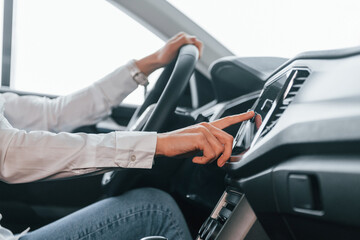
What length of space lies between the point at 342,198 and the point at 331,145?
0.06 metres

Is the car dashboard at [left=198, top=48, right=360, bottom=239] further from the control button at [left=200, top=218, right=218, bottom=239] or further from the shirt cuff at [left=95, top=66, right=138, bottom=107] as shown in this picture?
the shirt cuff at [left=95, top=66, right=138, bottom=107]

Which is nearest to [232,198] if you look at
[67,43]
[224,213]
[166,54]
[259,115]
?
[224,213]

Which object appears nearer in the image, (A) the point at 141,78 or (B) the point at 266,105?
(B) the point at 266,105

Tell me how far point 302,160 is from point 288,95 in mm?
140

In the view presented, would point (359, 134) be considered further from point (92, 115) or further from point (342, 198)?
point (92, 115)

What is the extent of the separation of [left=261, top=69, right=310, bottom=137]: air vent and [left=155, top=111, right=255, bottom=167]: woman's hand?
7 cm

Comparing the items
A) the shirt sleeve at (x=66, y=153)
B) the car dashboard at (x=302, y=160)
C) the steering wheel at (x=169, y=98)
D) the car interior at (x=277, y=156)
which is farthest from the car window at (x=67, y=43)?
the car dashboard at (x=302, y=160)

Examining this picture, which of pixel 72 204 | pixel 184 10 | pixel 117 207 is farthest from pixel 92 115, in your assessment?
pixel 184 10

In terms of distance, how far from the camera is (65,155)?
2.29 ft

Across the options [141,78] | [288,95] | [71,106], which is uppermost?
[288,95]

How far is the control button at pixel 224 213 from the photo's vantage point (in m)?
0.66

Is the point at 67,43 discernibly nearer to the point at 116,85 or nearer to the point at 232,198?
the point at 116,85

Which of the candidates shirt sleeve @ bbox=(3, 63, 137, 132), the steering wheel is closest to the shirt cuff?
shirt sleeve @ bbox=(3, 63, 137, 132)

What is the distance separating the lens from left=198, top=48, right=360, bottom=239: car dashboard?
1.40 feet
